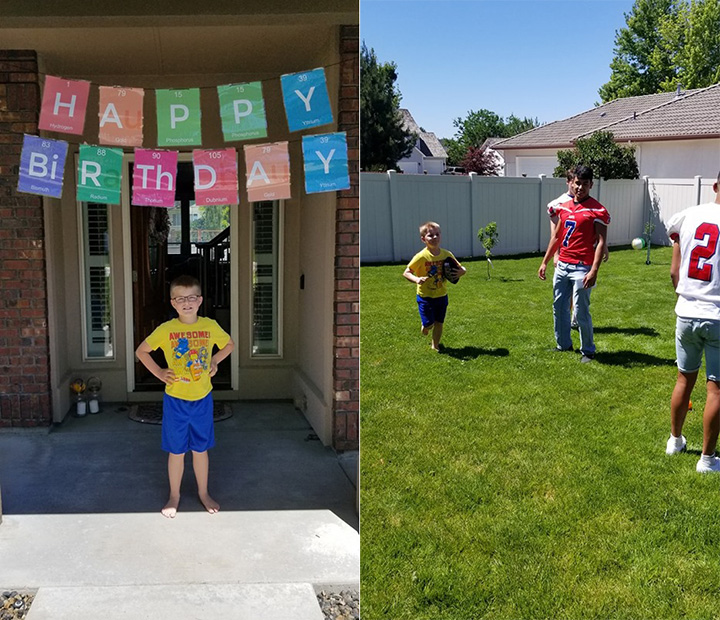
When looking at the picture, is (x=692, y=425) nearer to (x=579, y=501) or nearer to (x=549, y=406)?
(x=549, y=406)

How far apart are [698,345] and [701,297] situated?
0.23 m

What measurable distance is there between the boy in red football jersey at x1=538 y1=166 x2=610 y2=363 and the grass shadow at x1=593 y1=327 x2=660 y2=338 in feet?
2.36

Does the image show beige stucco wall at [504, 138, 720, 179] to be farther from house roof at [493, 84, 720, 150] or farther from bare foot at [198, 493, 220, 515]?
bare foot at [198, 493, 220, 515]

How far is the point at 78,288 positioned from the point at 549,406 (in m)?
3.07

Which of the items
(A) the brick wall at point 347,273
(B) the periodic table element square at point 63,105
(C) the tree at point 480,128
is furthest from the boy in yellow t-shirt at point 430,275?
(C) the tree at point 480,128

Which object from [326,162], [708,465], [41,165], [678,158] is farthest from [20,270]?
[678,158]

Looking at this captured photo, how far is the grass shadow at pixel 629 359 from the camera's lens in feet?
15.3

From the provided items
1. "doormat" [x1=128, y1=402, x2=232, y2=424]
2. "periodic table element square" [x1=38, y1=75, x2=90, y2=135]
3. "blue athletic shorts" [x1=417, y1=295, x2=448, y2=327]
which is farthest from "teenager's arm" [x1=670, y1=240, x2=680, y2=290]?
"doormat" [x1=128, y1=402, x2=232, y2=424]

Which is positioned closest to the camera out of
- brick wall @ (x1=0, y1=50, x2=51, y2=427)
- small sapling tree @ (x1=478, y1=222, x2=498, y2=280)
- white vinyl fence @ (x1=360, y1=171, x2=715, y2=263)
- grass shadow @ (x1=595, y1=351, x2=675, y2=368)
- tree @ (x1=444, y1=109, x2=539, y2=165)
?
brick wall @ (x1=0, y1=50, x2=51, y2=427)

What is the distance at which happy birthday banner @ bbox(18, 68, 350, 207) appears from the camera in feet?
10.7

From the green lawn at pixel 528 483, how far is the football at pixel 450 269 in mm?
538

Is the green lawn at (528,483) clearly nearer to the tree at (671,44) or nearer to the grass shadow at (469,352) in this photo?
the grass shadow at (469,352)

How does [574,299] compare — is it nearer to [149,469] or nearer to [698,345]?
[698,345]

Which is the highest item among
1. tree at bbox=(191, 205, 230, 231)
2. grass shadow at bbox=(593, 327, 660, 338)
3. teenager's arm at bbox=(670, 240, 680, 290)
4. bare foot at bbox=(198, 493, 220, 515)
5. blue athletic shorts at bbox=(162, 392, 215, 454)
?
tree at bbox=(191, 205, 230, 231)
